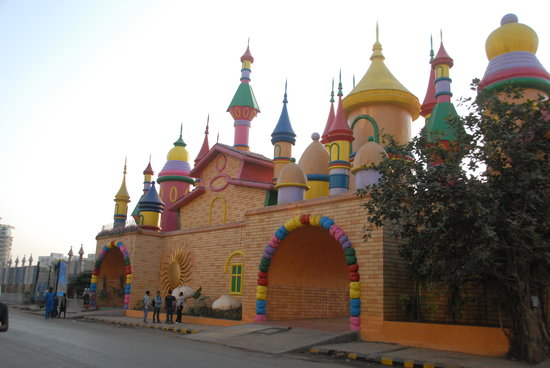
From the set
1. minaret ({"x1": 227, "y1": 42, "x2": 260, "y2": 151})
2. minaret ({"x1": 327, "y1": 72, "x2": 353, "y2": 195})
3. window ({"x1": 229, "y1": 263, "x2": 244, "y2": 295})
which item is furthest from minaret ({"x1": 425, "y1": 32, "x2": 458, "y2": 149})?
minaret ({"x1": 227, "y1": 42, "x2": 260, "y2": 151})

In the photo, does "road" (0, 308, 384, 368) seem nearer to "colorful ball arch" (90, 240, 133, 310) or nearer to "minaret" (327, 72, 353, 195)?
"minaret" (327, 72, 353, 195)

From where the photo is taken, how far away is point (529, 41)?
15.1 meters

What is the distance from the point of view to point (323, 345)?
11.6 metres

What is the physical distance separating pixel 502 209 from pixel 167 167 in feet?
77.7

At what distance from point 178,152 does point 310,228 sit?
17039 millimetres

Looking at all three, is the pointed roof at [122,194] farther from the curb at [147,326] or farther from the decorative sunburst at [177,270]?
the curb at [147,326]

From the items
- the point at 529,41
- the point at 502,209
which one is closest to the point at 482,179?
the point at 502,209

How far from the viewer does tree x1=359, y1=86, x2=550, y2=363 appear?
28.7 feet

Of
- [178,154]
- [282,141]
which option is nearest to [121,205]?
[178,154]

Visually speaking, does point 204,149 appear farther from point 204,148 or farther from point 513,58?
point 513,58

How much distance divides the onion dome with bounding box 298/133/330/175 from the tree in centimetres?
887

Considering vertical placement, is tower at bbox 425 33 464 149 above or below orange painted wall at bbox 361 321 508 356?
above

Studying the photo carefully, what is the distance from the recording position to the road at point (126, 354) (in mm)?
8445

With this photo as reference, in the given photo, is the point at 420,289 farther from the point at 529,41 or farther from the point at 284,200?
the point at 529,41
